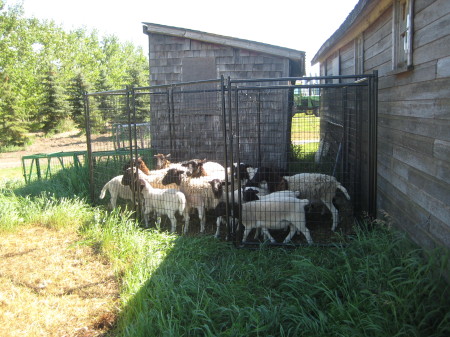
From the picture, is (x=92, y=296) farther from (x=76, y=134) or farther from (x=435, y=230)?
(x=76, y=134)

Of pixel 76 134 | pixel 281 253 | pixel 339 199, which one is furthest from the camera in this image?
pixel 76 134

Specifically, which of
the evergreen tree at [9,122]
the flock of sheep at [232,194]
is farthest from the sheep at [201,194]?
the evergreen tree at [9,122]

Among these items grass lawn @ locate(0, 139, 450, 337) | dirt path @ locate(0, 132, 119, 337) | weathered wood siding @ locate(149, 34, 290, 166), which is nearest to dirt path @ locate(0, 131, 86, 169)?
weathered wood siding @ locate(149, 34, 290, 166)

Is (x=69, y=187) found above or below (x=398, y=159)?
below

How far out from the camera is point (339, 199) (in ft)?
24.3

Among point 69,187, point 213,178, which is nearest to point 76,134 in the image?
point 69,187

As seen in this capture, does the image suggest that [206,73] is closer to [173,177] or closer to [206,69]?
[206,69]

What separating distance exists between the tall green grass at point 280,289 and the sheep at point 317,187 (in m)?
1.23

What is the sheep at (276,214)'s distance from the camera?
18.7 feet

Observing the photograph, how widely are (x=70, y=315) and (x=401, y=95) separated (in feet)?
15.7

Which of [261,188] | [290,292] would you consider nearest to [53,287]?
[290,292]

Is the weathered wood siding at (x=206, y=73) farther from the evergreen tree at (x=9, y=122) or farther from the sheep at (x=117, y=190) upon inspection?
the evergreen tree at (x=9, y=122)

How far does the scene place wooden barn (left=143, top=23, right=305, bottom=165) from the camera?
10.8m

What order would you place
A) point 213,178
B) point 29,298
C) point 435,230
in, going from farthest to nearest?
point 213,178, point 29,298, point 435,230
